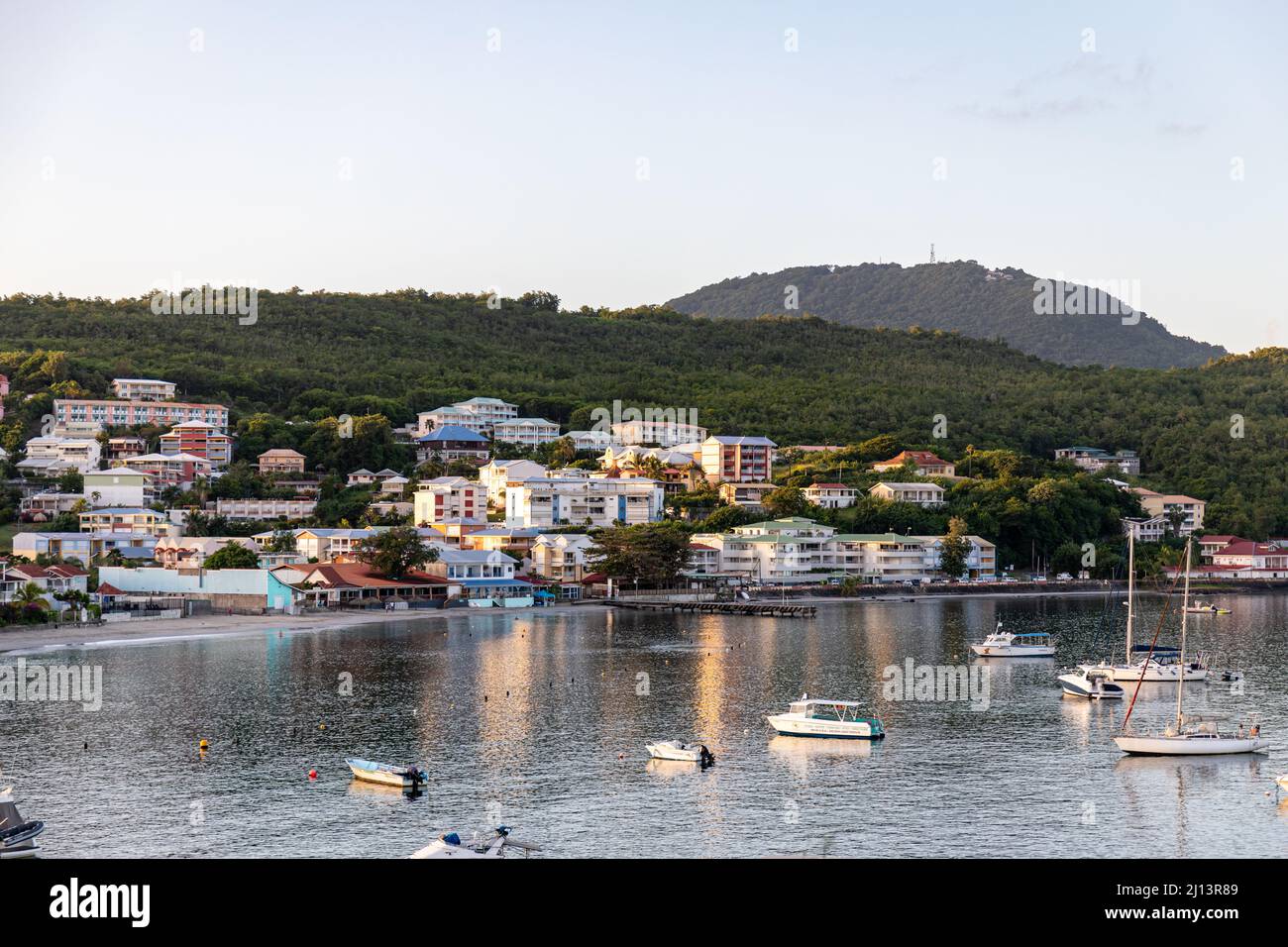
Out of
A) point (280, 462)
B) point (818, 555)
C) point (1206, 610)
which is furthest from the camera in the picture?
point (280, 462)

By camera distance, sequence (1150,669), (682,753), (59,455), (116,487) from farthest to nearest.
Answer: (59,455) → (116,487) → (1150,669) → (682,753)

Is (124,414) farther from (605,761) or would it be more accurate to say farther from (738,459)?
(605,761)

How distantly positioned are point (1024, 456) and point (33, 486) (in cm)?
7627

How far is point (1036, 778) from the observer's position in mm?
28094

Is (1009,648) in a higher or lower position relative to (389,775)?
lower

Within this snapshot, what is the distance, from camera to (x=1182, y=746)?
101ft

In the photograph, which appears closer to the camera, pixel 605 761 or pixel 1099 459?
pixel 605 761

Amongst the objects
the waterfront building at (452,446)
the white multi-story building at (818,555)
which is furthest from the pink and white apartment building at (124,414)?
the white multi-story building at (818,555)

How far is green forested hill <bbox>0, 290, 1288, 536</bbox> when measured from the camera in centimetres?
12019

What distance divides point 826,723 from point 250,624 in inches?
1467

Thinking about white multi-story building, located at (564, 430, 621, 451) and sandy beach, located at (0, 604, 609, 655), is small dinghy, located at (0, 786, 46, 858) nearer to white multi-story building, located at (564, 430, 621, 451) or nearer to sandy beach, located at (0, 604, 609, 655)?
sandy beach, located at (0, 604, 609, 655)

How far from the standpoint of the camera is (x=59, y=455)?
10044cm

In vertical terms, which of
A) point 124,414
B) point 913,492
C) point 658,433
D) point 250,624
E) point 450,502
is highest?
point 124,414

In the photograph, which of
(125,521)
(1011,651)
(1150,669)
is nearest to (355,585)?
(125,521)
